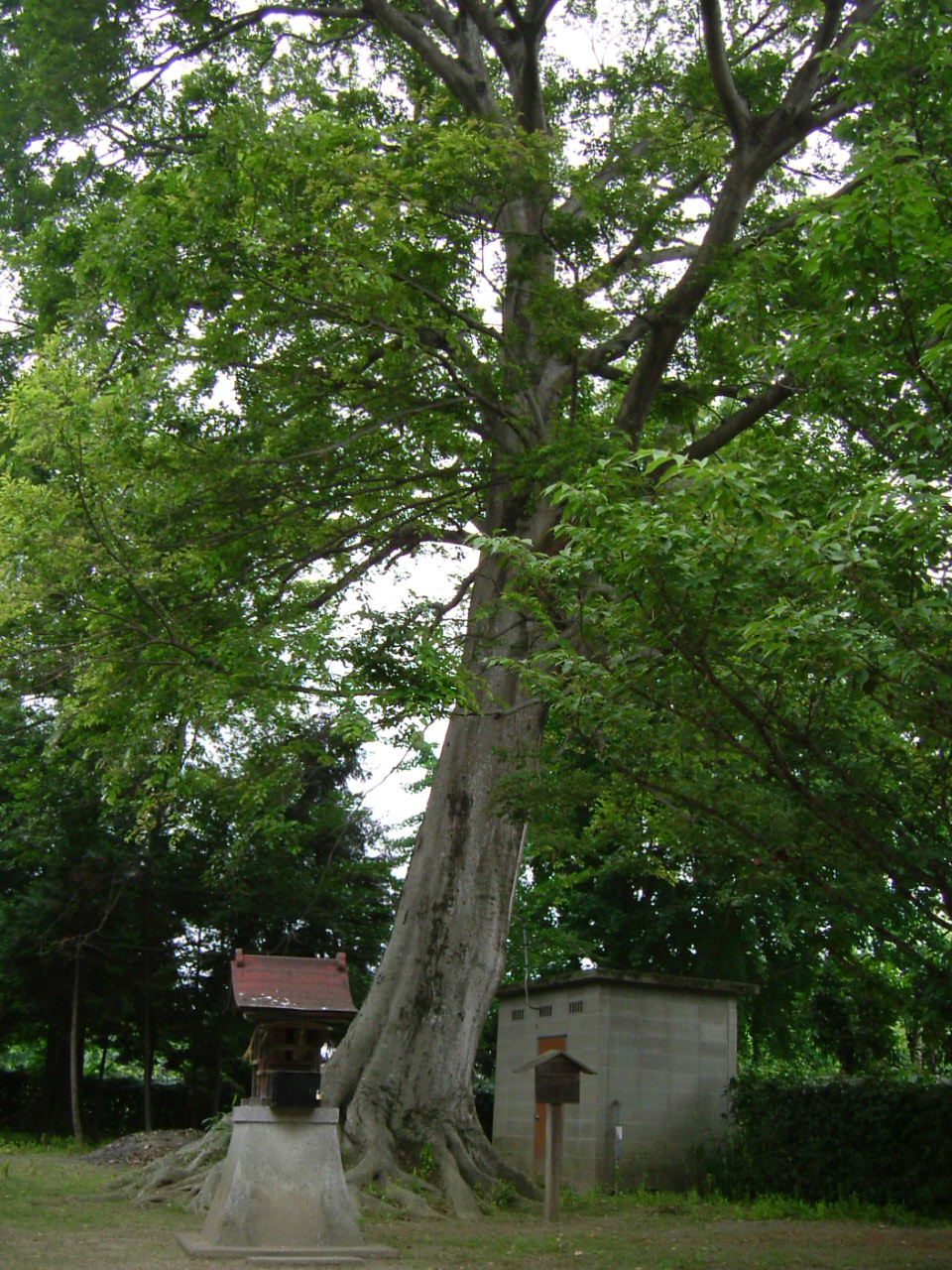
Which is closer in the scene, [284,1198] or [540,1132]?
[284,1198]

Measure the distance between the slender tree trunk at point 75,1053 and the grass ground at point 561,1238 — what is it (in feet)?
27.8

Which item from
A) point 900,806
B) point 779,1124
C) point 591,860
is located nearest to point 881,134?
point 900,806

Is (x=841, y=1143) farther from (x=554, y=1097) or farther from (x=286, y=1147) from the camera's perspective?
(x=286, y=1147)

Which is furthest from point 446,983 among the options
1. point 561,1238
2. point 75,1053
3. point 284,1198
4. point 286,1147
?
point 75,1053

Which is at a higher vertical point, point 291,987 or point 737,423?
point 737,423

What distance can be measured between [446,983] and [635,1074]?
3716 millimetres

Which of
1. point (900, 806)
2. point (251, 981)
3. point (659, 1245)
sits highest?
point (900, 806)

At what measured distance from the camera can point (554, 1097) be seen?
10.6 m

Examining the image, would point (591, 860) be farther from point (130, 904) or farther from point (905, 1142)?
point (905, 1142)

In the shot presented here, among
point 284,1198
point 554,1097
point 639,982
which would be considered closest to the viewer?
point 284,1198

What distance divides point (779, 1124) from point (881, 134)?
9.88 m

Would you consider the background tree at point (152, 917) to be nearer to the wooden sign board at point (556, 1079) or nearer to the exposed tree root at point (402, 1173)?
the exposed tree root at point (402, 1173)

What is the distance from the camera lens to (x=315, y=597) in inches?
568

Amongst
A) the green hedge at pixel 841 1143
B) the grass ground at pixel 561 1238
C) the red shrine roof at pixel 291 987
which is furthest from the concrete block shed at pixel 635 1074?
the red shrine roof at pixel 291 987
